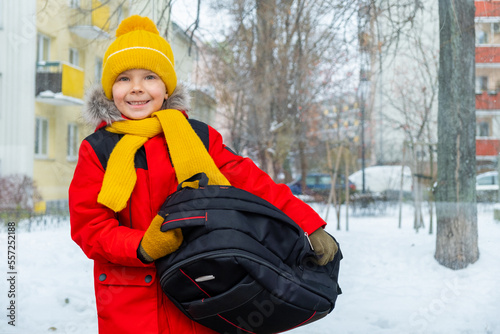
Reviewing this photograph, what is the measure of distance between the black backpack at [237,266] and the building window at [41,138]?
3.39 m

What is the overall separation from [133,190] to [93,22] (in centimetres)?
305

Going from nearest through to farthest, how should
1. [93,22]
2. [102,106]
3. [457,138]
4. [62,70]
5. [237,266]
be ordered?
[237,266]
[102,106]
[457,138]
[93,22]
[62,70]

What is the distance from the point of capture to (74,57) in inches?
161

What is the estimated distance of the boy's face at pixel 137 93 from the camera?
165 centimetres

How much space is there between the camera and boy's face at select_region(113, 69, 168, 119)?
165cm

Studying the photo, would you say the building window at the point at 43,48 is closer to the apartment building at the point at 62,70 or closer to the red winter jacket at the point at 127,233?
the apartment building at the point at 62,70

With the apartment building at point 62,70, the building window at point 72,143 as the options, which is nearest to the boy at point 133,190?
the apartment building at point 62,70

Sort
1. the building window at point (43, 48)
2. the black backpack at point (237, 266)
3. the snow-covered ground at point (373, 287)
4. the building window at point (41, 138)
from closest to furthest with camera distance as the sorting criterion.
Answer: the black backpack at point (237, 266) < the snow-covered ground at point (373, 287) < the building window at point (43, 48) < the building window at point (41, 138)

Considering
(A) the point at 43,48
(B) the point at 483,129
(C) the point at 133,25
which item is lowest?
(B) the point at 483,129

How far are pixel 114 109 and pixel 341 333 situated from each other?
2.13 meters

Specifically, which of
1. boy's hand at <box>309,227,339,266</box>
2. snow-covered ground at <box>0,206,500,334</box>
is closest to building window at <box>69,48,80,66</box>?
snow-covered ground at <box>0,206,500,334</box>

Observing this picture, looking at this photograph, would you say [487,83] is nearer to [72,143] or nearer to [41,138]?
[72,143]

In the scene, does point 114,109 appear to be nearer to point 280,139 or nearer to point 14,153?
point 14,153

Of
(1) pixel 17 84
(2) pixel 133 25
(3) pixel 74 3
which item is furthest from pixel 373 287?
(3) pixel 74 3
